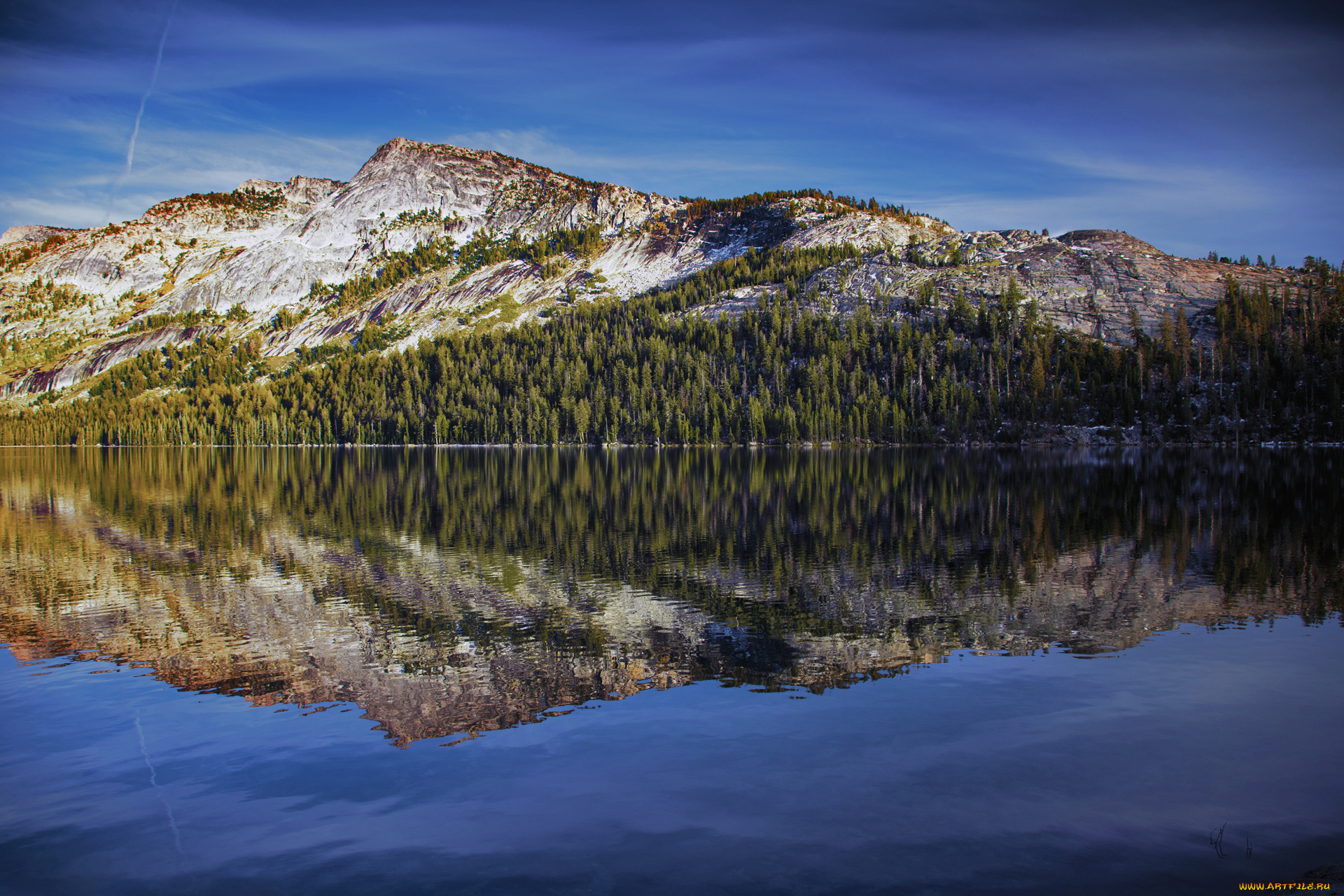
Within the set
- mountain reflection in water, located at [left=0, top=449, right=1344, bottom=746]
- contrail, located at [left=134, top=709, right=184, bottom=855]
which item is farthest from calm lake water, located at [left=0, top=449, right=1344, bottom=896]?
mountain reflection in water, located at [left=0, top=449, right=1344, bottom=746]

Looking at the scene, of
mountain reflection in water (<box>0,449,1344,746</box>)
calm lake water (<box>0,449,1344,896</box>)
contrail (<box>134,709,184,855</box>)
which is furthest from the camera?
mountain reflection in water (<box>0,449,1344,746</box>)

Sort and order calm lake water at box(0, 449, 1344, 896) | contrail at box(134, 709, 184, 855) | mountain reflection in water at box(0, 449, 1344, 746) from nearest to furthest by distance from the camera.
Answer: calm lake water at box(0, 449, 1344, 896) < contrail at box(134, 709, 184, 855) < mountain reflection in water at box(0, 449, 1344, 746)

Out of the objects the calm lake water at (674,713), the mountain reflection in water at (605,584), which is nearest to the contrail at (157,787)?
the calm lake water at (674,713)

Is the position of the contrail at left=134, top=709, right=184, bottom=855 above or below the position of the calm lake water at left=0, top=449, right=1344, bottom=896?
below

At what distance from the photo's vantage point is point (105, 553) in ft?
117

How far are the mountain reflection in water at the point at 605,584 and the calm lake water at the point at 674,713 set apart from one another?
21 cm

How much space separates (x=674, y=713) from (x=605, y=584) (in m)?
12.6

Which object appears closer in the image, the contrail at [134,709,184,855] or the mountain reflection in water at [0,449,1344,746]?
the contrail at [134,709,184,855]

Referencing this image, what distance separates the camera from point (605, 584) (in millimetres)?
28266

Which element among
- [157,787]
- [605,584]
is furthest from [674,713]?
[605,584]

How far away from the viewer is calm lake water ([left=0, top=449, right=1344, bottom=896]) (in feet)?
34.8

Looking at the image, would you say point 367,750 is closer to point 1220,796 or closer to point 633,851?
point 633,851

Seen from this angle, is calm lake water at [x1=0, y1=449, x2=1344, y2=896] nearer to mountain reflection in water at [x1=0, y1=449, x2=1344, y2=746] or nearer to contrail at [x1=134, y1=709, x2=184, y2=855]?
contrail at [x1=134, y1=709, x2=184, y2=855]

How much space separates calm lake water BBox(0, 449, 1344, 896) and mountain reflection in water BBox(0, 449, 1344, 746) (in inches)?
8.1
